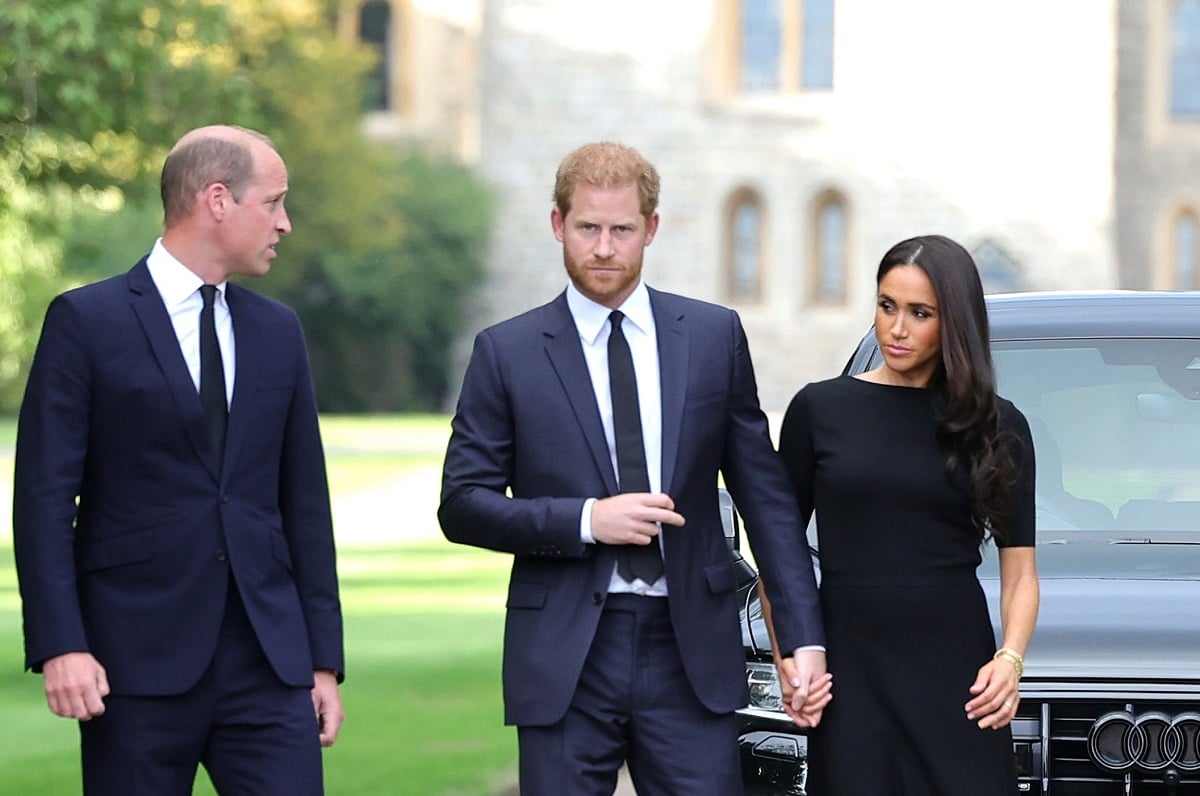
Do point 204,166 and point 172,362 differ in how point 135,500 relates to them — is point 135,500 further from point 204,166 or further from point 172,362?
point 204,166

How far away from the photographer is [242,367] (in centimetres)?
459

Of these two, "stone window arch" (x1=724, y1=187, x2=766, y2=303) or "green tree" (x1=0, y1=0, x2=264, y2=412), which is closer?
"green tree" (x1=0, y1=0, x2=264, y2=412)

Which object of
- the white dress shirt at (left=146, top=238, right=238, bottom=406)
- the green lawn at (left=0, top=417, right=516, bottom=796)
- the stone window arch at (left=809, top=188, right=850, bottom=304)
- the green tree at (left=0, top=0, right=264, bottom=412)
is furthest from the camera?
the stone window arch at (left=809, top=188, right=850, bottom=304)

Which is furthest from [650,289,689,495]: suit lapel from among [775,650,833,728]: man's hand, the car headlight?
the car headlight

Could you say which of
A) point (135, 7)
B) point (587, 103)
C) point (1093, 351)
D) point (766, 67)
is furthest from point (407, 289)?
point (1093, 351)

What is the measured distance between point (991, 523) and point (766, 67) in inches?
1764

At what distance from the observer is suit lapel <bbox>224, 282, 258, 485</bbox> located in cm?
453

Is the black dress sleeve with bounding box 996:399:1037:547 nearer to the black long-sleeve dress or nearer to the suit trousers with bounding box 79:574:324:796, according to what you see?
the black long-sleeve dress

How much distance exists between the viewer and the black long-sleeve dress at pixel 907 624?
175 inches

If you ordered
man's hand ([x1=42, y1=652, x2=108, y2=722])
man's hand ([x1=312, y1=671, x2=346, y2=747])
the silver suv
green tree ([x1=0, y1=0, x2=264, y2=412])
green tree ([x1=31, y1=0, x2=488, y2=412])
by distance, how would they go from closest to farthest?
man's hand ([x1=42, y1=652, x2=108, y2=722]) → man's hand ([x1=312, y1=671, x2=346, y2=747]) → the silver suv → green tree ([x1=0, y1=0, x2=264, y2=412]) → green tree ([x1=31, y1=0, x2=488, y2=412])

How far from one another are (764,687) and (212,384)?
1.49 m

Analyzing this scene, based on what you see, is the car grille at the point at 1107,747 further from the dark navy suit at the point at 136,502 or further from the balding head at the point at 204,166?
the balding head at the point at 204,166

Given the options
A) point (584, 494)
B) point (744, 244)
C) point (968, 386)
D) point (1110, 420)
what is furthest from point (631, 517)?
point (744, 244)

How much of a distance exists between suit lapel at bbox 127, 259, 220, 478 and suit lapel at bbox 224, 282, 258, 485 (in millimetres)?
66
